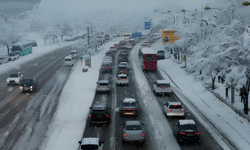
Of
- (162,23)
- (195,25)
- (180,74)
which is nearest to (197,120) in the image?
(180,74)

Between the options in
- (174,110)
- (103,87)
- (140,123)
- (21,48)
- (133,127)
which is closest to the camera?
(133,127)

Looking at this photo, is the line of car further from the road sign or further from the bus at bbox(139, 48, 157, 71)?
the road sign

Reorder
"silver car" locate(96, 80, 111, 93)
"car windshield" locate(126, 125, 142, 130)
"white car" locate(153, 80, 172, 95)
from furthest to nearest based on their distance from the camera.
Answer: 1. "silver car" locate(96, 80, 111, 93)
2. "white car" locate(153, 80, 172, 95)
3. "car windshield" locate(126, 125, 142, 130)

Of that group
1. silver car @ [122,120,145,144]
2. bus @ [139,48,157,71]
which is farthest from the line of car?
bus @ [139,48,157,71]

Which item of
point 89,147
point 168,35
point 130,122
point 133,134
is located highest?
point 168,35

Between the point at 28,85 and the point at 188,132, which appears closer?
the point at 188,132

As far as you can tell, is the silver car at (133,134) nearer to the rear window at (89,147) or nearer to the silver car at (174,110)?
the rear window at (89,147)

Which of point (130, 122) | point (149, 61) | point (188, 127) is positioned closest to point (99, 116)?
point (130, 122)

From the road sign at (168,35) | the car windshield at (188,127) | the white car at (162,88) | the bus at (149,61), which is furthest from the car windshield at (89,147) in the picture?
the road sign at (168,35)

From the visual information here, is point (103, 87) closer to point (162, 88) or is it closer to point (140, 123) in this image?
point (162, 88)

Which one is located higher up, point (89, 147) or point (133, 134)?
point (89, 147)

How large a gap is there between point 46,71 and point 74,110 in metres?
26.4

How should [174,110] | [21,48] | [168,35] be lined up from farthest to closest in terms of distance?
[21,48] < [168,35] < [174,110]

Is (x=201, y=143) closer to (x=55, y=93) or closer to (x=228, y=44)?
(x=228, y=44)
